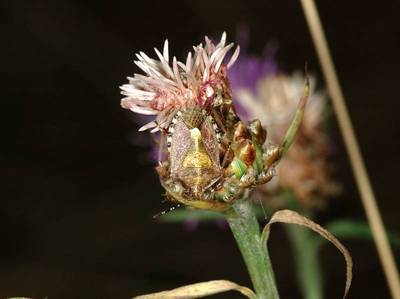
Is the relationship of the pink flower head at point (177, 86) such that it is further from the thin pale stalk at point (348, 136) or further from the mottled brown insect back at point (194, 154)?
the thin pale stalk at point (348, 136)

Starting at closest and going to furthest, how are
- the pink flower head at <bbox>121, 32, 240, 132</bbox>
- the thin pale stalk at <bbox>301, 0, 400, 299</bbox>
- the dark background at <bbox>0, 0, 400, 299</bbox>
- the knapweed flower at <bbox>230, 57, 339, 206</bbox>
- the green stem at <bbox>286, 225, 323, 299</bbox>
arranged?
the pink flower head at <bbox>121, 32, 240, 132</bbox>, the thin pale stalk at <bbox>301, 0, 400, 299</bbox>, the green stem at <bbox>286, 225, 323, 299</bbox>, the knapweed flower at <bbox>230, 57, 339, 206</bbox>, the dark background at <bbox>0, 0, 400, 299</bbox>

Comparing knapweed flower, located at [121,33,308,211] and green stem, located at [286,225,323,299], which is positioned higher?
knapweed flower, located at [121,33,308,211]

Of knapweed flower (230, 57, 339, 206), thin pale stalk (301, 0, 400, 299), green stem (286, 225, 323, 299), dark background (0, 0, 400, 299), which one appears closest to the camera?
thin pale stalk (301, 0, 400, 299)

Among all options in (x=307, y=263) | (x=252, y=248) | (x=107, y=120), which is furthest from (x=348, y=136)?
(x=107, y=120)

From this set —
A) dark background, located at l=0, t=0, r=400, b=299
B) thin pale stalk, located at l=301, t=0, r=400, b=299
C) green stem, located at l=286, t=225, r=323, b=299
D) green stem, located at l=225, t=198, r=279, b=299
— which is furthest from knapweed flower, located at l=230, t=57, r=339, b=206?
dark background, located at l=0, t=0, r=400, b=299

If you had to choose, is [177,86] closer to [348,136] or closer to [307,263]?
[348,136]

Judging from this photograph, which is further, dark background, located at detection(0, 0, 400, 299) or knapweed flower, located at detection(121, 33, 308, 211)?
dark background, located at detection(0, 0, 400, 299)

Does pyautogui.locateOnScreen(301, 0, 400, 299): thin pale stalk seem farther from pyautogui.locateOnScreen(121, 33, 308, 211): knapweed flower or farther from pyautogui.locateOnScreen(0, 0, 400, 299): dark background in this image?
pyautogui.locateOnScreen(0, 0, 400, 299): dark background

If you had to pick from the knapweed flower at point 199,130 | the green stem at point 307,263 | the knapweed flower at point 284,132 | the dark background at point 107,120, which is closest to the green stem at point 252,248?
the knapweed flower at point 199,130
